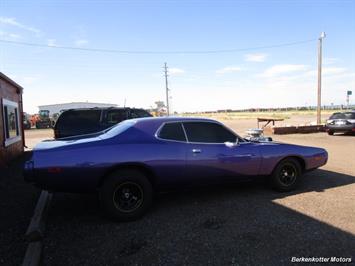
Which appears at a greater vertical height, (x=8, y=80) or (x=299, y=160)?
(x=8, y=80)

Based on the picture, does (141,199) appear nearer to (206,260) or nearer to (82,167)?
(82,167)

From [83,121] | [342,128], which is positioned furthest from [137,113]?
[342,128]

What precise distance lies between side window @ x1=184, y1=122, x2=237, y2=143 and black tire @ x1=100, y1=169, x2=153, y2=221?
44.4 inches

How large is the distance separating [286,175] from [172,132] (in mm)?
2443

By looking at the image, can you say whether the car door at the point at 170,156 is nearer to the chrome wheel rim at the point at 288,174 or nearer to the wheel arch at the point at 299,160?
the wheel arch at the point at 299,160

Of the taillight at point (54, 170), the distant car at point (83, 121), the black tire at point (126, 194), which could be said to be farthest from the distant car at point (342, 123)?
the taillight at point (54, 170)

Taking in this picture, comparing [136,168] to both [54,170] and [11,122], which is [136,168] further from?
[11,122]

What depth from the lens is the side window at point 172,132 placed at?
5.17 m

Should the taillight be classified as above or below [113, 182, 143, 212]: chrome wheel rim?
above

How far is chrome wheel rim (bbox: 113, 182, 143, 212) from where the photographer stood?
4703 millimetres

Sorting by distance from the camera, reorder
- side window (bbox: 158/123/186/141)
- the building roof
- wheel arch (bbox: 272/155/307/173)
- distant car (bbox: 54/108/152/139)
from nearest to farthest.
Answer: side window (bbox: 158/123/186/141)
wheel arch (bbox: 272/155/307/173)
distant car (bbox: 54/108/152/139)
the building roof

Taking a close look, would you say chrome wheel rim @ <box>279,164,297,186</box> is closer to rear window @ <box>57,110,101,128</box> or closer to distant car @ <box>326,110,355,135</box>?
rear window @ <box>57,110,101,128</box>

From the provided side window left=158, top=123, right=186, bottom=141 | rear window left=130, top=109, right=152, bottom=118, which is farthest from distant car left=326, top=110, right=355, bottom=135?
side window left=158, top=123, right=186, bottom=141

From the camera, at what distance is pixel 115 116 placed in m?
10.4
